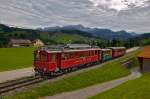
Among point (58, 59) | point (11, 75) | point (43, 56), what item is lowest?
point (11, 75)

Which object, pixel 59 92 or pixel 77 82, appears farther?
pixel 77 82

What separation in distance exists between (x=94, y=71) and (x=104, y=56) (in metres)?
22.7

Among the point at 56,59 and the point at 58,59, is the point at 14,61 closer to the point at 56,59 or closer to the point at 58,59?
the point at 58,59

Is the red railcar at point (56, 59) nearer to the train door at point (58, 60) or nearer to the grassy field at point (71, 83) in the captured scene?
the train door at point (58, 60)

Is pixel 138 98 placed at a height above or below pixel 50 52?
below

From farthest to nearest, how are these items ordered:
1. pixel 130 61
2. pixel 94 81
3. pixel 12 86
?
pixel 130 61, pixel 94 81, pixel 12 86

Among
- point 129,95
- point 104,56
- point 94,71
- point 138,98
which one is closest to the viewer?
point 138,98

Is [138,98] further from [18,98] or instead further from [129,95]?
[18,98]

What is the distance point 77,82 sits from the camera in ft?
141

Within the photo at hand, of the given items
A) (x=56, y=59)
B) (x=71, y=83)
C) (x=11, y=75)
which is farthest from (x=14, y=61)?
(x=71, y=83)

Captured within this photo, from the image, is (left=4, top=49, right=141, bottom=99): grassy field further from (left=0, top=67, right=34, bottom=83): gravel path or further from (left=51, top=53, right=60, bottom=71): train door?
(left=0, top=67, right=34, bottom=83): gravel path

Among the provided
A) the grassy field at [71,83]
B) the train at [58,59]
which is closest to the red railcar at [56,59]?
the train at [58,59]

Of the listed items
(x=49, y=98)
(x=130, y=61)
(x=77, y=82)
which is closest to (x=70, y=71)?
(x=77, y=82)

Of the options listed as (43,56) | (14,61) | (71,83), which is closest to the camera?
(71,83)
